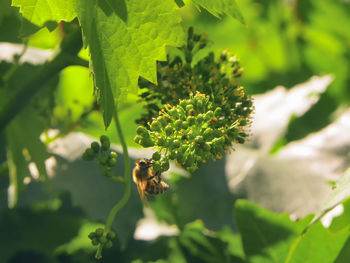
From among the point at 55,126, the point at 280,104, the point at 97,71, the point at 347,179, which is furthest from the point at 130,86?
the point at 280,104

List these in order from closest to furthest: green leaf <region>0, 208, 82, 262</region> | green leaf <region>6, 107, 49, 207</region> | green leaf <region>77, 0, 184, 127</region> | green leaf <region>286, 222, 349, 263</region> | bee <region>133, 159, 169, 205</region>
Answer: green leaf <region>77, 0, 184, 127</region> → bee <region>133, 159, 169, 205</region> → green leaf <region>286, 222, 349, 263</region> → green leaf <region>6, 107, 49, 207</region> → green leaf <region>0, 208, 82, 262</region>

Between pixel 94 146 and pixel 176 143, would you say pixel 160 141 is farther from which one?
pixel 94 146

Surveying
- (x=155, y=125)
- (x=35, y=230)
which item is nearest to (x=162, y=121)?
(x=155, y=125)

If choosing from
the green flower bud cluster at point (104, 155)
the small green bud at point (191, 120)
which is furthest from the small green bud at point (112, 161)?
the small green bud at point (191, 120)

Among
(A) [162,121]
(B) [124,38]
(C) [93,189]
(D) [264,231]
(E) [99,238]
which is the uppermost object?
(B) [124,38]

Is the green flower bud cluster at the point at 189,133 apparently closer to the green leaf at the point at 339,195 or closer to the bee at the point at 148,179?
the bee at the point at 148,179

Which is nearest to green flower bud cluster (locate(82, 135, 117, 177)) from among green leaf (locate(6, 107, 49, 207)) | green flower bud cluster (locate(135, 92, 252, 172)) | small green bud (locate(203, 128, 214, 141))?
green flower bud cluster (locate(135, 92, 252, 172))

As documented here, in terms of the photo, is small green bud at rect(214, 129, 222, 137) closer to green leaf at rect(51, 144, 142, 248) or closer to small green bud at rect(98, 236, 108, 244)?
small green bud at rect(98, 236, 108, 244)
